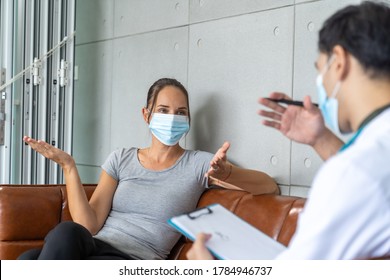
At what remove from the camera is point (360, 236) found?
0.95 meters

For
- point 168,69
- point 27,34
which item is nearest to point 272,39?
point 168,69

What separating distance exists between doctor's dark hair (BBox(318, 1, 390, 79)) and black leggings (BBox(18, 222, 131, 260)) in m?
1.20

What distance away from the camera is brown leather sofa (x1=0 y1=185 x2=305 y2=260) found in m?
2.17

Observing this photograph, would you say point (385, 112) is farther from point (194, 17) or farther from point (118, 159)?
point (194, 17)

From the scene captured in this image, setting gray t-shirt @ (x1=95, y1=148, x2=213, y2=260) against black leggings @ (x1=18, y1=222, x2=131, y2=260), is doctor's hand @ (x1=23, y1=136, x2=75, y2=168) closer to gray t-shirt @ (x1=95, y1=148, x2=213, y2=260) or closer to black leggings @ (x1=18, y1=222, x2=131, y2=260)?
gray t-shirt @ (x1=95, y1=148, x2=213, y2=260)

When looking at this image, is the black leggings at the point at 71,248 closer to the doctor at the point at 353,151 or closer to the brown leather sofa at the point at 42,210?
the brown leather sofa at the point at 42,210

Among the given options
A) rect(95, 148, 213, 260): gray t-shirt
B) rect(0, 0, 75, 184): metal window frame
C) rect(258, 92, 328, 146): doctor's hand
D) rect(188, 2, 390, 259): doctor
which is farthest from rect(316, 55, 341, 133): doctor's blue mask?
rect(0, 0, 75, 184): metal window frame

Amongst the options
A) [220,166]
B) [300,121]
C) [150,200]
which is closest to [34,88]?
[150,200]

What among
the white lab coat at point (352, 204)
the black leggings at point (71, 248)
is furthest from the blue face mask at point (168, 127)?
the white lab coat at point (352, 204)

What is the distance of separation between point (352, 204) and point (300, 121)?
0.58 m

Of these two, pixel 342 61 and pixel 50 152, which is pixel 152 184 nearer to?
pixel 50 152
